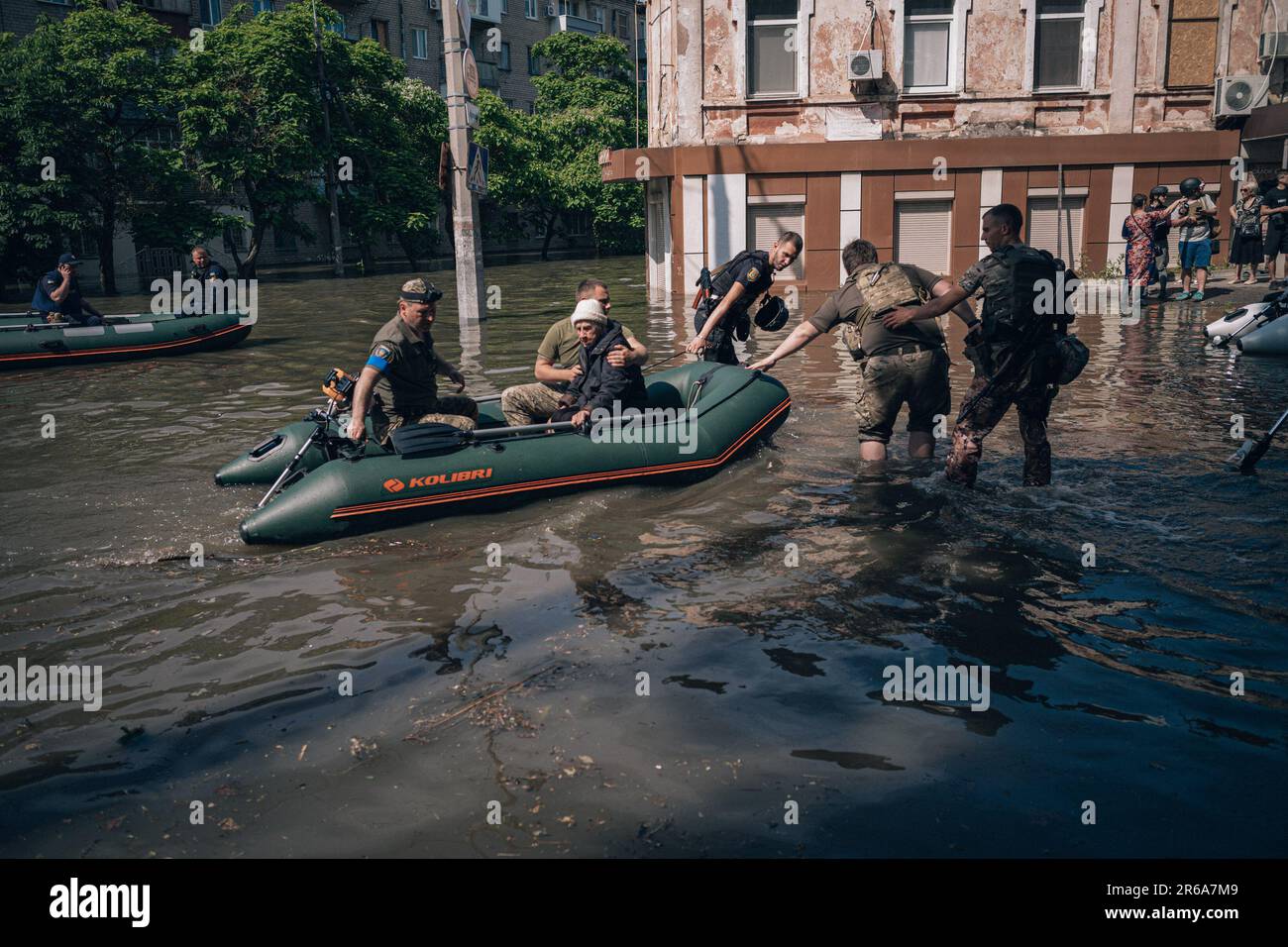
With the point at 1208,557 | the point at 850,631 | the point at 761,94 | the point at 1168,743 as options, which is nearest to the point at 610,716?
the point at 850,631

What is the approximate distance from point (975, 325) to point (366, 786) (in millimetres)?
5071

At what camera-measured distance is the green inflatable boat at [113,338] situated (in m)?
14.3

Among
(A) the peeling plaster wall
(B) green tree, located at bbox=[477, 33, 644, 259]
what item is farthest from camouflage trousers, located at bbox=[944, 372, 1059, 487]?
(B) green tree, located at bbox=[477, 33, 644, 259]

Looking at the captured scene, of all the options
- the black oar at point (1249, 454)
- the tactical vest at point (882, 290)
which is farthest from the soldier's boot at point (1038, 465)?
the black oar at point (1249, 454)

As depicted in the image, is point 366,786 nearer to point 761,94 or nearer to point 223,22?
point 761,94

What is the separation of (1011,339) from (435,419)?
4.16 metres

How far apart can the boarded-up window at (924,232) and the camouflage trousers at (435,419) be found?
15.2 m

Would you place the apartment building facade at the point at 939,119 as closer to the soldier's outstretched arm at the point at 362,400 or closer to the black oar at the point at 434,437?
the black oar at the point at 434,437

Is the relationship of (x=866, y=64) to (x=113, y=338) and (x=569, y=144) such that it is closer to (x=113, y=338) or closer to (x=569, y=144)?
(x=113, y=338)

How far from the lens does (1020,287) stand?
6.76 m

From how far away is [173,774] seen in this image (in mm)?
4160

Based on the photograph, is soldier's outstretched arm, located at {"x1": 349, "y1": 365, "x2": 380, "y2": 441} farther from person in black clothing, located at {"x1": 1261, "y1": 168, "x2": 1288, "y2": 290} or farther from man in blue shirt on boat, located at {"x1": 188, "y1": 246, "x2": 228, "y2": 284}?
person in black clothing, located at {"x1": 1261, "y1": 168, "x2": 1288, "y2": 290}

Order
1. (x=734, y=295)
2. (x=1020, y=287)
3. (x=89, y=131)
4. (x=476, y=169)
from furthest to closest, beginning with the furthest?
1. (x=89, y=131)
2. (x=476, y=169)
3. (x=734, y=295)
4. (x=1020, y=287)

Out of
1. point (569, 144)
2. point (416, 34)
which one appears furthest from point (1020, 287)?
point (416, 34)
